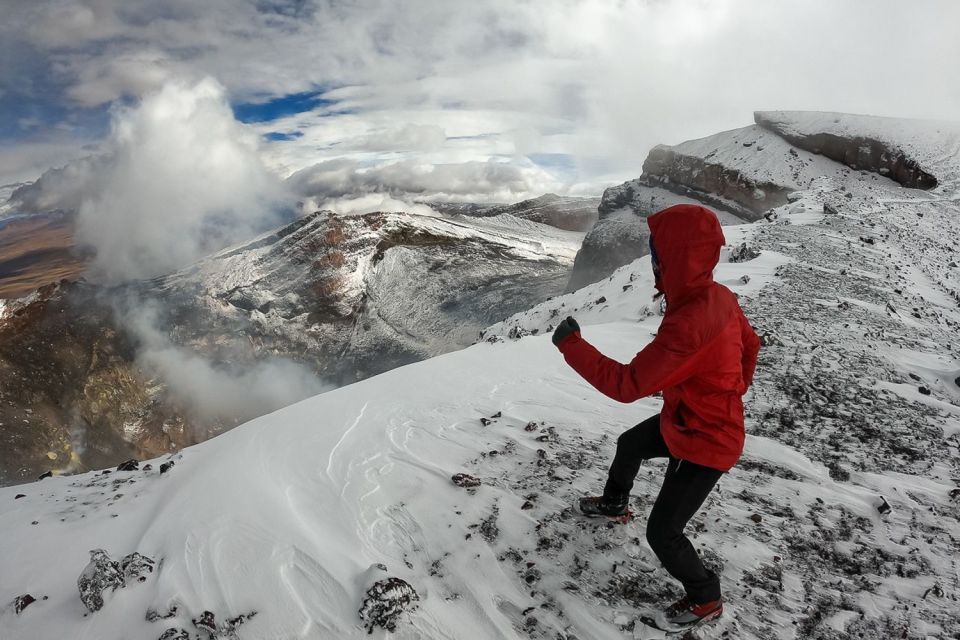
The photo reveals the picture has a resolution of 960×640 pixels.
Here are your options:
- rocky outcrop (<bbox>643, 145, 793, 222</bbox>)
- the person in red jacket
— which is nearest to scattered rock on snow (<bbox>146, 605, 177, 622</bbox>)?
the person in red jacket

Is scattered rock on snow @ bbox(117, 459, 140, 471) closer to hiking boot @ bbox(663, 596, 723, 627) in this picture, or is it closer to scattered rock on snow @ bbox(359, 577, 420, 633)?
scattered rock on snow @ bbox(359, 577, 420, 633)

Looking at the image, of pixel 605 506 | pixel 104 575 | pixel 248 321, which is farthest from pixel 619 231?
pixel 248 321

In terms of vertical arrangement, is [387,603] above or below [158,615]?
above

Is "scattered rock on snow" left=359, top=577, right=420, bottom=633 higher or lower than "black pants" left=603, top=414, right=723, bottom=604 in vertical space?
lower

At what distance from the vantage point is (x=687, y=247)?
268 cm

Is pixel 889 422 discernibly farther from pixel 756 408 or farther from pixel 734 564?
pixel 734 564

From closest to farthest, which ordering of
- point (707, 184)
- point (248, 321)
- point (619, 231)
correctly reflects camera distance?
point (707, 184) → point (619, 231) → point (248, 321)

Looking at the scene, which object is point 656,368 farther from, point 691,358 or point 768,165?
point 768,165

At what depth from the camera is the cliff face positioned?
99.9 meters

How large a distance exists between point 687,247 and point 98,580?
4.57m

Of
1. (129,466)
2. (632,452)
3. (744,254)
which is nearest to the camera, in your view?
(632,452)

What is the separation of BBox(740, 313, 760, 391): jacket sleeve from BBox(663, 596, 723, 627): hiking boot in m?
1.42

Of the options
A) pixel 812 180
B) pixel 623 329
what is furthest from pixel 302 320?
pixel 623 329

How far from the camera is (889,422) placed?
523 cm
